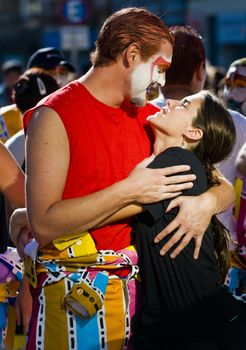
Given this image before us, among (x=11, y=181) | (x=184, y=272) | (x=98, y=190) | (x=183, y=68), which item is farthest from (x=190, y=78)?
(x=184, y=272)

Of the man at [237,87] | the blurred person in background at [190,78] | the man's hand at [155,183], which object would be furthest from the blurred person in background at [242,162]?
the man at [237,87]

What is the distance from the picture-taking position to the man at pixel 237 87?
5703mm

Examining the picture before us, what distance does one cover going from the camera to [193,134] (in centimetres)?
318

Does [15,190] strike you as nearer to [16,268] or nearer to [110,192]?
[16,268]

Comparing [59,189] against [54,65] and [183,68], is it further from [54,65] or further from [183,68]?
[54,65]

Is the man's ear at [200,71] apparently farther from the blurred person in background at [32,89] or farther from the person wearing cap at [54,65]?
the person wearing cap at [54,65]

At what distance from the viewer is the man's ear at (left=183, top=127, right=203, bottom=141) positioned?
3.17 meters

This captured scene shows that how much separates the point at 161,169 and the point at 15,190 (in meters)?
0.81

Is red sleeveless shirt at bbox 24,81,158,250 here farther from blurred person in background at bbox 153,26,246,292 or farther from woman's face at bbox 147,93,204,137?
blurred person in background at bbox 153,26,246,292

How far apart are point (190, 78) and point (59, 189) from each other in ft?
5.90

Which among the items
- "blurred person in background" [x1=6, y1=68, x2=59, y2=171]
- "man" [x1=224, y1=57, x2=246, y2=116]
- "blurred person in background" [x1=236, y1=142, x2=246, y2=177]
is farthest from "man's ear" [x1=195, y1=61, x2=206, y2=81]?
"blurred person in background" [x1=6, y1=68, x2=59, y2=171]

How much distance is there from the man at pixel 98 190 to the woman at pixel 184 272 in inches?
2.0

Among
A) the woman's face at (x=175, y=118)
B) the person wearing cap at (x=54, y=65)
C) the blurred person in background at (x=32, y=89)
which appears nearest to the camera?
the woman's face at (x=175, y=118)

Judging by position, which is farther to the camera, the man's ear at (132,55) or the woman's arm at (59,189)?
the man's ear at (132,55)
